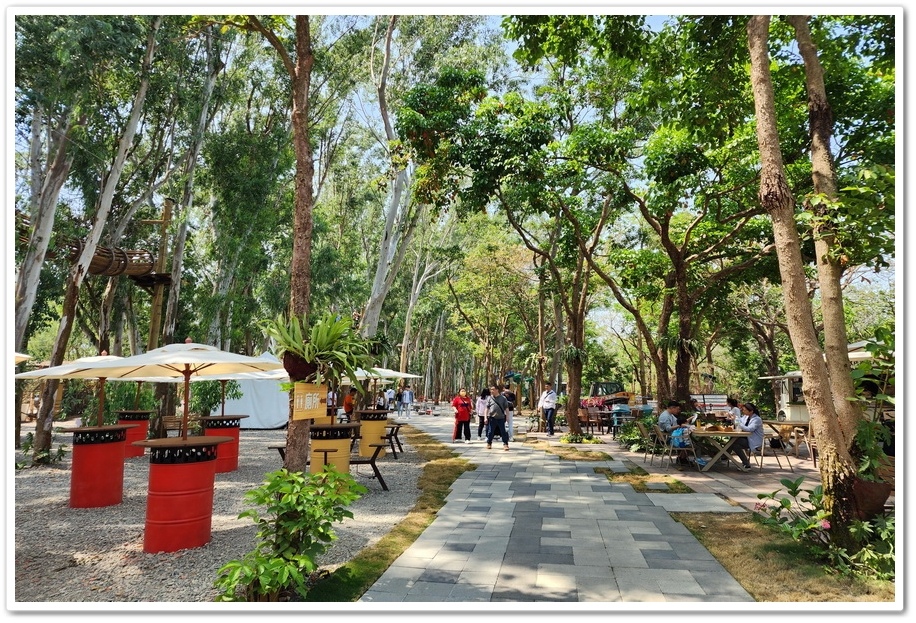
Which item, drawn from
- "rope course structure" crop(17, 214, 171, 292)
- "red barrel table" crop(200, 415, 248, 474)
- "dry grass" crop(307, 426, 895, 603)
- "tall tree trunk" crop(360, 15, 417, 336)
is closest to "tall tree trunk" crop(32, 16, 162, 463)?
"rope course structure" crop(17, 214, 171, 292)

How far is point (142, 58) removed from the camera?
43.0ft

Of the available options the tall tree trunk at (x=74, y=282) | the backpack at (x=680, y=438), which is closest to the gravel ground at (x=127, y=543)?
the tall tree trunk at (x=74, y=282)

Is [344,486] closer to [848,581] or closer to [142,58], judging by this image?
[848,581]

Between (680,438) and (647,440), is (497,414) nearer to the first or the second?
(647,440)

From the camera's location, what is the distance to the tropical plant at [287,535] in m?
3.60

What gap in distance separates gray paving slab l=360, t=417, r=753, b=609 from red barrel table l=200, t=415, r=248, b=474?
4597mm

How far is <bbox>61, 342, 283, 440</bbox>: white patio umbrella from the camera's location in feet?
20.6

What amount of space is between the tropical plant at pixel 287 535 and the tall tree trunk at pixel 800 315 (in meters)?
3.85

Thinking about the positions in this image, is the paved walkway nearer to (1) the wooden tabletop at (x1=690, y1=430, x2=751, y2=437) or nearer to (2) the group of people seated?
(1) the wooden tabletop at (x1=690, y1=430, x2=751, y2=437)

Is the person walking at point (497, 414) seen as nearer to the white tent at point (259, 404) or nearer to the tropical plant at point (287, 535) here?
the tropical plant at point (287, 535)

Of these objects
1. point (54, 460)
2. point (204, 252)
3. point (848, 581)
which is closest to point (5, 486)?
point (848, 581)

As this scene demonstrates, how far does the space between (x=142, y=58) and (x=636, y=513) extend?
14.3 metres

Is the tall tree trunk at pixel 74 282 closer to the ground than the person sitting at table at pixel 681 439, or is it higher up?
higher up

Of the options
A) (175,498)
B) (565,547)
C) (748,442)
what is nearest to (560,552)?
(565,547)
